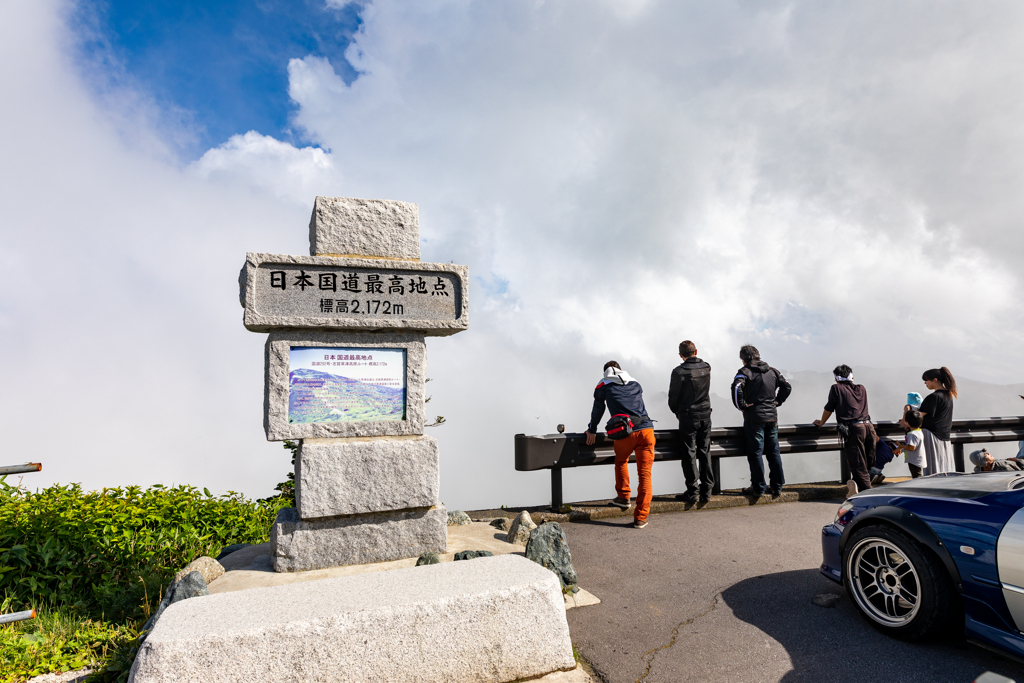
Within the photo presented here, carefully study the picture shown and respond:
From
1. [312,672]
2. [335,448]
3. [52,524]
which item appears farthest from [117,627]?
[312,672]

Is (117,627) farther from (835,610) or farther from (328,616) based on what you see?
(835,610)

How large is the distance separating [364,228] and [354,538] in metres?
2.85

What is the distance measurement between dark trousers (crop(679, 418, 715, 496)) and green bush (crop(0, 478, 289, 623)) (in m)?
5.57

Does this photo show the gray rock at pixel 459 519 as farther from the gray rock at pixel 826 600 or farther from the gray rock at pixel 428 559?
the gray rock at pixel 826 600

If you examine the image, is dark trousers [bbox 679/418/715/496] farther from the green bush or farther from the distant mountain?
the green bush

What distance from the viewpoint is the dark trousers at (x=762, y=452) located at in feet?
26.0

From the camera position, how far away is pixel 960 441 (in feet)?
33.1

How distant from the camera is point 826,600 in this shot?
4211 millimetres

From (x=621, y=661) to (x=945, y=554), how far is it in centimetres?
206

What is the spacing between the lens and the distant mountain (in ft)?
16.2

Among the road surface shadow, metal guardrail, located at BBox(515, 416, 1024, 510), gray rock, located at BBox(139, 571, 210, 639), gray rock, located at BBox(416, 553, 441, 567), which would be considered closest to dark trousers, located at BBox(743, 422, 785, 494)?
metal guardrail, located at BBox(515, 416, 1024, 510)

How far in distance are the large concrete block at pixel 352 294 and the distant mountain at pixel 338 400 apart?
0.48 m

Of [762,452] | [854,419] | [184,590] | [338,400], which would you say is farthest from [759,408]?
[184,590]

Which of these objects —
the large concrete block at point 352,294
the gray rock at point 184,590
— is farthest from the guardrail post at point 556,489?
the gray rock at point 184,590
